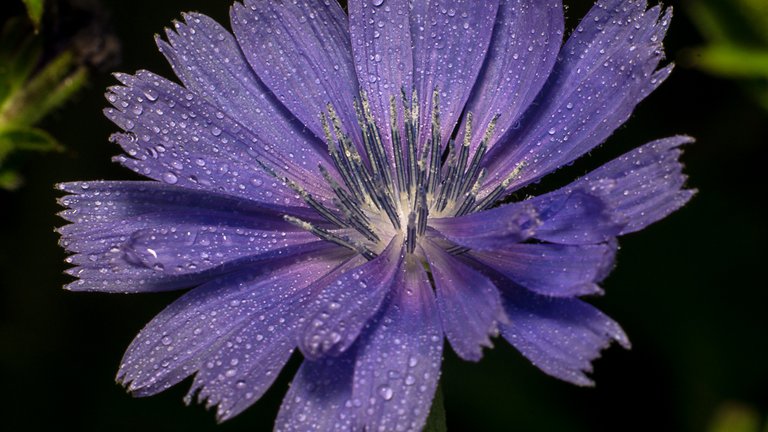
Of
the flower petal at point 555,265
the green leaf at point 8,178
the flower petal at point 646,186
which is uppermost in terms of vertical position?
the flower petal at point 646,186

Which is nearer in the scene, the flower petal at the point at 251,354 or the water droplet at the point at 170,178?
the flower petal at the point at 251,354

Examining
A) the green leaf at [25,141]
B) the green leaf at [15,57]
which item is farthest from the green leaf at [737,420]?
the green leaf at [15,57]

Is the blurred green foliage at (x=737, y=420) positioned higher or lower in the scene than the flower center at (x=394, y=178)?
lower

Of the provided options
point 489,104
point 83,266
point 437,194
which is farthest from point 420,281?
point 83,266

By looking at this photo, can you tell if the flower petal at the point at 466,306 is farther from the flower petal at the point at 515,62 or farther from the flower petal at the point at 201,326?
the flower petal at the point at 515,62

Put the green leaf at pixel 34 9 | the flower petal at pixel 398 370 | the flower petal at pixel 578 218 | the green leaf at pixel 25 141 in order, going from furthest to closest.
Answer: the green leaf at pixel 25 141 < the green leaf at pixel 34 9 < the flower petal at pixel 578 218 < the flower petal at pixel 398 370

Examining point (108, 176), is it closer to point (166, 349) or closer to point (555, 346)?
point (166, 349)

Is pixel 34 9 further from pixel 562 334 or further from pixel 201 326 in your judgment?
pixel 562 334
